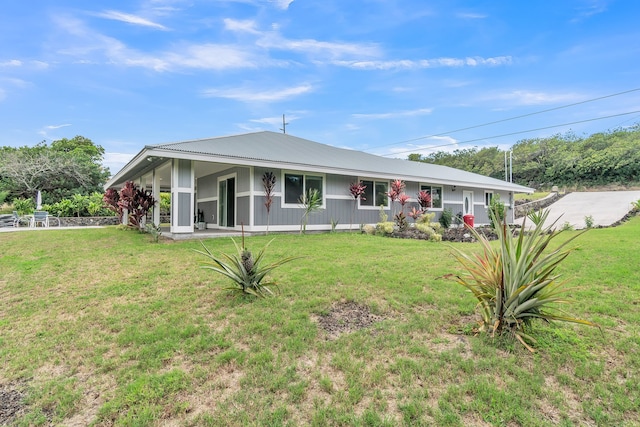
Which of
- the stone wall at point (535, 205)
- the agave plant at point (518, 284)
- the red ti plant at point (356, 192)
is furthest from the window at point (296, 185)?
the stone wall at point (535, 205)

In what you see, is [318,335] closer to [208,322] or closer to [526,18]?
[208,322]

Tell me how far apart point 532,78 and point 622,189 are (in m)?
17.8

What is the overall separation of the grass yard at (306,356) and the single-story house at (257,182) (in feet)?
15.1

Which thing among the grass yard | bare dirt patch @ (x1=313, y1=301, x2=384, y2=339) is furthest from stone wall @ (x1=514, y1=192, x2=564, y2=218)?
bare dirt patch @ (x1=313, y1=301, x2=384, y2=339)

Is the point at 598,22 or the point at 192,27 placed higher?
the point at 598,22

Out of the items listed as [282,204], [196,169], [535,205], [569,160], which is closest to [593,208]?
[535,205]

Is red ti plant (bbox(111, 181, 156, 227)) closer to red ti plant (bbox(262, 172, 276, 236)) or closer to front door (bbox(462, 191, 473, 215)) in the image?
red ti plant (bbox(262, 172, 276, 236))

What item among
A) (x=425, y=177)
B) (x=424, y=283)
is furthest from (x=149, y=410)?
(x=425, y=177)

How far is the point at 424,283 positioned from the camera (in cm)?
470

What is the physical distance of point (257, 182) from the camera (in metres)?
10.3

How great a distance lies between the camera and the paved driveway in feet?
55.0

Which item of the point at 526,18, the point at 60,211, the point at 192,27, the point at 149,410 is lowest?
the point at 149,410

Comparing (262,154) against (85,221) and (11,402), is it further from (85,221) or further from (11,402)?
(85,221)

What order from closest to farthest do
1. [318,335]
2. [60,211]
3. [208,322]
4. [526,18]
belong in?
[318,335], [208,322], [526,18], [60,211]
